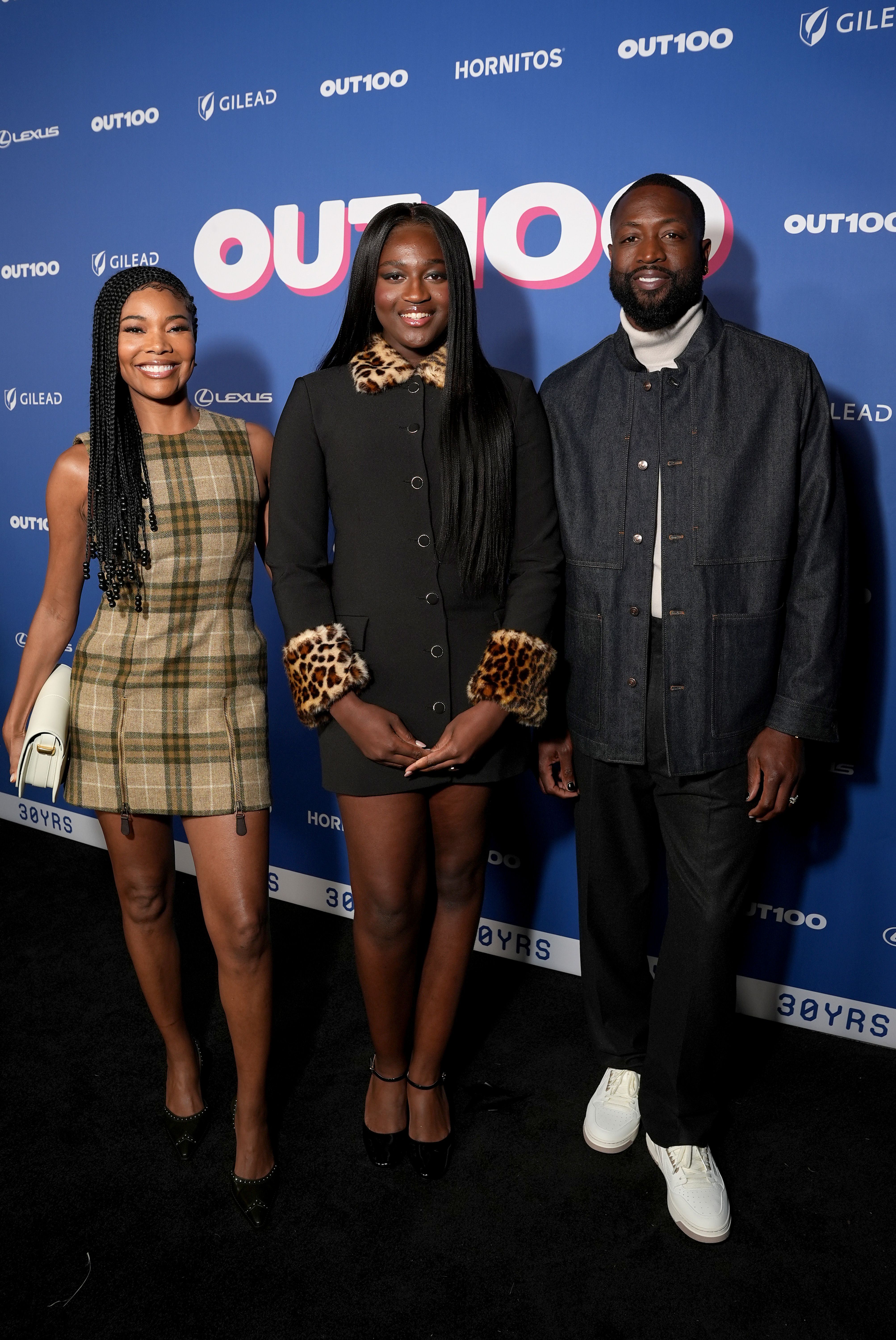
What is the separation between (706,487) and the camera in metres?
1.87

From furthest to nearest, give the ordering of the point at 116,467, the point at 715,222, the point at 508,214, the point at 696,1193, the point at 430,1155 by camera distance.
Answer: the point at 508,214 → the point at 715,222 → the point at 430,1155 → the point at 696,1193 → the point at 116,467

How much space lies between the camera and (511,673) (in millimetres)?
Result: 1889

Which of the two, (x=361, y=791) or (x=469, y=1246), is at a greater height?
(x=361, y=791)

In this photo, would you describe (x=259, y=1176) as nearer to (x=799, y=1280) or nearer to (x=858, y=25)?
(x=799, y=1280)

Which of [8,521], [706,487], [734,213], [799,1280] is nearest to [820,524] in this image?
[706,487]

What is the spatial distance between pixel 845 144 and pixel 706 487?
3.40 feet

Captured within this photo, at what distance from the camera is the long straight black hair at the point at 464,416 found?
1.83 meters

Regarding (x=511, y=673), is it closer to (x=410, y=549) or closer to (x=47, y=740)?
(x=410, y=549)

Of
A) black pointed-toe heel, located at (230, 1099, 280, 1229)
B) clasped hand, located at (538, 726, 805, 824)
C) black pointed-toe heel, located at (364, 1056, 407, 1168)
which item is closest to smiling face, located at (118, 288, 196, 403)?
clasped hand, located at (538, 726, 805, 824)

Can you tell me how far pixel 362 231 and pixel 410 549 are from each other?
1.32 m

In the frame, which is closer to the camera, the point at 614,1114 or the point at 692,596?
the point at 692,596

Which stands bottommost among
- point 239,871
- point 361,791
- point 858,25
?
point 239,871

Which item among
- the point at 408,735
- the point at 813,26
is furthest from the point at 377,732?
Result: the point at 813,26

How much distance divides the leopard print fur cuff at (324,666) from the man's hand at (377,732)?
0.09ft
